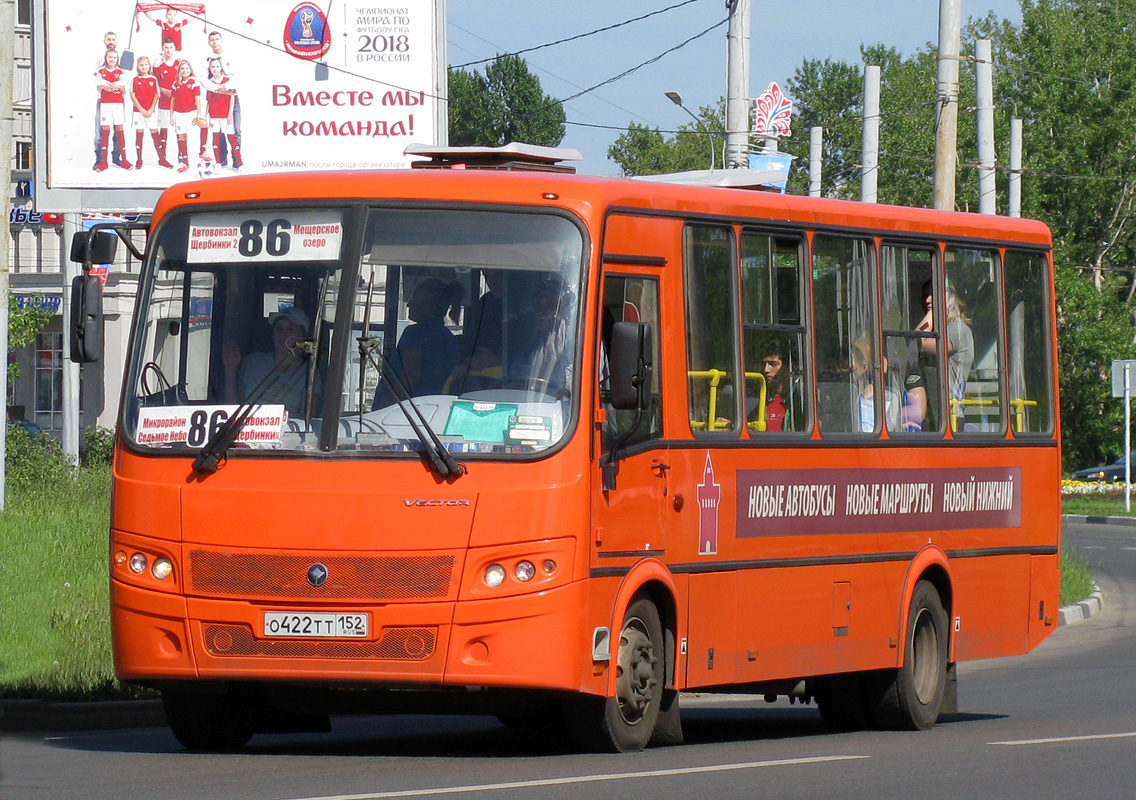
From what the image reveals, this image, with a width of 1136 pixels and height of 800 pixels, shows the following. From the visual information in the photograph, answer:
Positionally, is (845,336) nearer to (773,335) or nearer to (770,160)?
(773,335)

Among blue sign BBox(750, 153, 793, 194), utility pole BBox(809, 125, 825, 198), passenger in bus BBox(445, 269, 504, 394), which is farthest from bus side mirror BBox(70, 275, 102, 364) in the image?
utility pole BBox(809, 125, 825, 198)

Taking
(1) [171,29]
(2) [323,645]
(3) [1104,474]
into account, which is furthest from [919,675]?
(3) [1104,474]

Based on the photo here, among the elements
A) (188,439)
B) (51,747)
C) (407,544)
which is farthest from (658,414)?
(51,747)

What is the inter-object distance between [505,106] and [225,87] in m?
93.3

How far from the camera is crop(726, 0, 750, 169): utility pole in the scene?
71.5 feet

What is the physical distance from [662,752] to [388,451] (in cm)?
213

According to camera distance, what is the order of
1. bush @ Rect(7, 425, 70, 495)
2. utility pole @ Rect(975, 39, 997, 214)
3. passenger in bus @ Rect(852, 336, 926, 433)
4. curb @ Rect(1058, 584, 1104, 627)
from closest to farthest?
passenger in bus @ Rect(852, 336, 926, 433) → curb @ Rect(1058, 584, 1104, 627) → bush @ Rect(7, 425, 70, 495) → utility pole @ Rect(975, 39, 997, 214)

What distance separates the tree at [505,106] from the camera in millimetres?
119375

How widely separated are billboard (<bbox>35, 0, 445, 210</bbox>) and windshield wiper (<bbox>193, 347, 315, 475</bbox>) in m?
18.8

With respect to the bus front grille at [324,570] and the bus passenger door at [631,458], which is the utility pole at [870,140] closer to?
the bus passenger door at [631,458]

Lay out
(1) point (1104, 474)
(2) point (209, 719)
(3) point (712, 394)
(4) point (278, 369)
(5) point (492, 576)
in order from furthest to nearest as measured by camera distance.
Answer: (1) point (1104, 474), (3) point (712, 394), (2) point (209, 719), (4) point (278, 369), (5) point (492, 576)

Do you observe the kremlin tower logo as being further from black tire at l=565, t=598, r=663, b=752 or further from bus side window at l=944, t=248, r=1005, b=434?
bus side window at l=944, t=248, r=1005, b=434

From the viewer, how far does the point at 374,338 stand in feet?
32.4

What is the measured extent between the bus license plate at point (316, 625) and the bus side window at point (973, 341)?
200 inches
